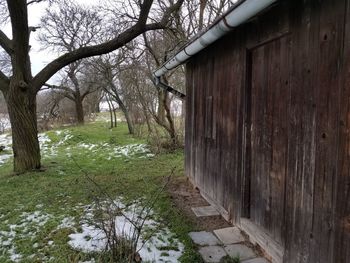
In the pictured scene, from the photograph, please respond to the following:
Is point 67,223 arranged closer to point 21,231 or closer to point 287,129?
point 21,231

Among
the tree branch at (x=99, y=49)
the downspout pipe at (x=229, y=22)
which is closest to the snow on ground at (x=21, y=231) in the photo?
the downspout pipe at (x=229, y=22)

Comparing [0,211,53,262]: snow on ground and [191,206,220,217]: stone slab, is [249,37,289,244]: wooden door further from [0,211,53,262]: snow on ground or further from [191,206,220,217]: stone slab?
[0,211,53,262]: snow on ground

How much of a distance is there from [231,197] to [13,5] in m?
5.58

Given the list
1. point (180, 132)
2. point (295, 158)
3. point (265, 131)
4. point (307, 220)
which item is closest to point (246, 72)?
point (265, 131)

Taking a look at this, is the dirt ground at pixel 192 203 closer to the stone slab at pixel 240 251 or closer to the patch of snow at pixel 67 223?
the stone slab at pixel 240 251

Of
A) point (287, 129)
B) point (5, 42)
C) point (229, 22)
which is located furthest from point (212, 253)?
point (5, 42)

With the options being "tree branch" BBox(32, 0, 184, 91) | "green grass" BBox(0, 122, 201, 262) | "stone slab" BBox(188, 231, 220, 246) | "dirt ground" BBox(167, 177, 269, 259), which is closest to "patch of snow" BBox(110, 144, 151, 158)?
"green grass" BBox(0, 122, 201, 262)

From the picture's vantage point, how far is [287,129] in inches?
100

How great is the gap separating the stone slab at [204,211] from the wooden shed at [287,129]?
0.35ft

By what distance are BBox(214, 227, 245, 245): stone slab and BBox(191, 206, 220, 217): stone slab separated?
0.56 metres

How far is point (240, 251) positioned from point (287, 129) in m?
1.32

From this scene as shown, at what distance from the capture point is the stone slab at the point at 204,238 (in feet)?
10.5

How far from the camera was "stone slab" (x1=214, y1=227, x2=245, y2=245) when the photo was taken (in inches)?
128

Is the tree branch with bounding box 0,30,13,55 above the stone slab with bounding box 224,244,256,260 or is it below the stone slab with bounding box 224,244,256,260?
above
